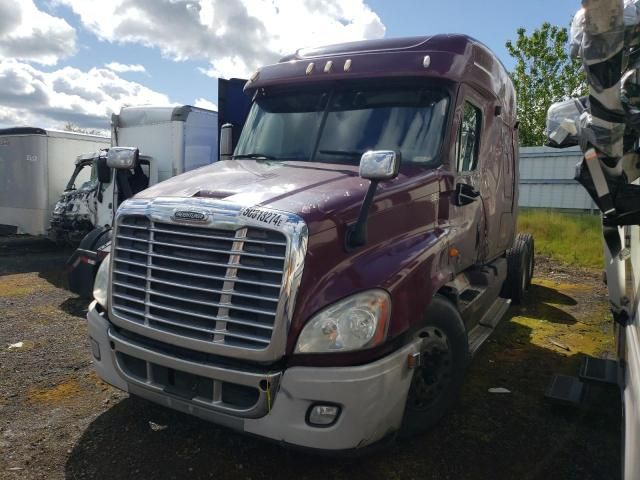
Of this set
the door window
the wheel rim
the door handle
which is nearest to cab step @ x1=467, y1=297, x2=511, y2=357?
the wheel rim

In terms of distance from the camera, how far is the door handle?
4.18 metres

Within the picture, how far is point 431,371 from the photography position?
11.9ft

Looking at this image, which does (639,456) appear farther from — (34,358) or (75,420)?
(34,358)

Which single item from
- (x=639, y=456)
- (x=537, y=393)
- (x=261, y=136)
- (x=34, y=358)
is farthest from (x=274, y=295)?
(x=34, y=358)

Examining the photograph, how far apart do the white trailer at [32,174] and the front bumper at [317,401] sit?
11.2 meters

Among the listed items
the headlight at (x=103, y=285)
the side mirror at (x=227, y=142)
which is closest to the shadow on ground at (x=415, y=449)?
the headlight at (x=103, y=285)

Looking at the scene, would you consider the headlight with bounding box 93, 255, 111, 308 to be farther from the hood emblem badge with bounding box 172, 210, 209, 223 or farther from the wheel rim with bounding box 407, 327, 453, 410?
the wheel rim with bounding box 407, 327, 453, 410

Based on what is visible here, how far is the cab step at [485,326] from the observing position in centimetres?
444

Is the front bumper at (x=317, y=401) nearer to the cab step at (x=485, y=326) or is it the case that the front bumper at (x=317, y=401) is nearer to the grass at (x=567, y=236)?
the cab step at (x=485, y=326)

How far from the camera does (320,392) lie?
8.96 ft

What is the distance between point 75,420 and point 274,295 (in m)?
2.25

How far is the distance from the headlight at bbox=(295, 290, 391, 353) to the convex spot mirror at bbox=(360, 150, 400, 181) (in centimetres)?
72

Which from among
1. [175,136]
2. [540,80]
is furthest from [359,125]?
[540,80]

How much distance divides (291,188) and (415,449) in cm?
200
